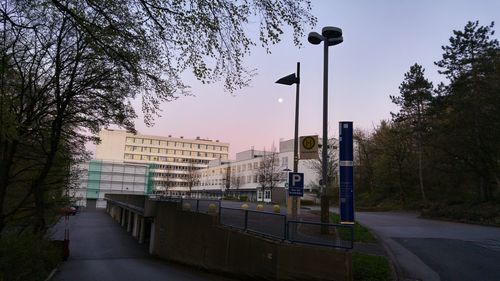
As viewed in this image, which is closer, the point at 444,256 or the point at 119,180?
the point at 444,256

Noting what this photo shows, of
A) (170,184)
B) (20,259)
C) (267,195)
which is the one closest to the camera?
(20,259)

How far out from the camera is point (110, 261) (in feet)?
85.6

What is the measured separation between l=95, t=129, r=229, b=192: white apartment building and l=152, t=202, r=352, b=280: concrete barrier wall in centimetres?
10656

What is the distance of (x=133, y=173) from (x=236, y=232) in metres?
50.9

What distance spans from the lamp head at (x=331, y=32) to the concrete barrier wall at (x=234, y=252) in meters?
7.73

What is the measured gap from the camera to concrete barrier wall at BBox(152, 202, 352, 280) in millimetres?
11383

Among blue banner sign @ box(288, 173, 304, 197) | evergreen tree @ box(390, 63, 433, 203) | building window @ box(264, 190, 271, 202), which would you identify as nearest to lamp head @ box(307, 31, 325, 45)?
blue banner sign @ box(288, 173, 304, 197)

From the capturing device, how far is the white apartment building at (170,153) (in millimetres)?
136250

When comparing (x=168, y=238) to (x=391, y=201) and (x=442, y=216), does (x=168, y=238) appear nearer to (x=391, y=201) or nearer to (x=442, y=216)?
(x=442, y=216)

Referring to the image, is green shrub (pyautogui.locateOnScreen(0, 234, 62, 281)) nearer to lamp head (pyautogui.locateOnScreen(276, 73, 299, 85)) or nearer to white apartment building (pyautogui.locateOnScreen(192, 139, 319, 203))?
lamp head (pyautogui.locateOnScreen(276, 73, 299, 85))

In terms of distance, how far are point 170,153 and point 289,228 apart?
145152 mm

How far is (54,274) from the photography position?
62.5ft

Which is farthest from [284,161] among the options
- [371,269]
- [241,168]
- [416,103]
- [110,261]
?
[371,269]

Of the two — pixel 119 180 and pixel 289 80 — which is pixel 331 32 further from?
pixel 119 180
